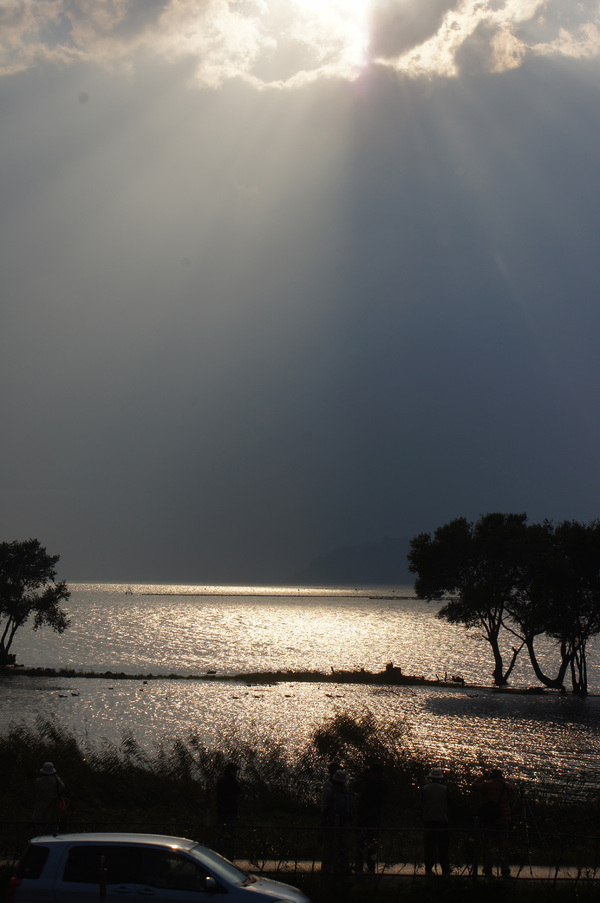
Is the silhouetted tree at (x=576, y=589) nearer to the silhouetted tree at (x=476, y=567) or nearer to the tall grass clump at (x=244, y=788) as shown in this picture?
the silhouetted tree at (x=476, y=567)

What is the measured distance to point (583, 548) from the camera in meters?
55.9

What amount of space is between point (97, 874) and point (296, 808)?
46.2 feet

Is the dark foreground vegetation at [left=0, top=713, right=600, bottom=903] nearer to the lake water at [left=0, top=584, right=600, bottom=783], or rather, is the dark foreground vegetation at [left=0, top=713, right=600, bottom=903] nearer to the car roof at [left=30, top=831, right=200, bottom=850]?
the car roof at [left=30, top=831, right=200, bottom=850]

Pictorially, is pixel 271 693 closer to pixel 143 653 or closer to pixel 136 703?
pixel 136 703

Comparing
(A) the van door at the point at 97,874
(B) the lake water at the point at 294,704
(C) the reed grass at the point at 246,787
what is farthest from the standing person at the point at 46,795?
Answer: (B) the lake water at the point at 294,704

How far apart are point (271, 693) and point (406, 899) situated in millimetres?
47185

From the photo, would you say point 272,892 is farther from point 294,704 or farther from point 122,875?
point 294,704

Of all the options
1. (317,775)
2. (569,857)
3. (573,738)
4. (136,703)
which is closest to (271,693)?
(136,703)

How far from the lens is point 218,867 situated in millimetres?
10078

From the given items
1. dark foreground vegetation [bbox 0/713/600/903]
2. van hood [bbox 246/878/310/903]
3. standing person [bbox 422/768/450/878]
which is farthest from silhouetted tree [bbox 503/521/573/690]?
van hood [bbox 246/878/310/903]

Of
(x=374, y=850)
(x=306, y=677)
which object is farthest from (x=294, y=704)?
(x=374, y=850)

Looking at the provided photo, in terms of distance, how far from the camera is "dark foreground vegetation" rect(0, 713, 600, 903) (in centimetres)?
1362

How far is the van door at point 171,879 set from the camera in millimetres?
9648

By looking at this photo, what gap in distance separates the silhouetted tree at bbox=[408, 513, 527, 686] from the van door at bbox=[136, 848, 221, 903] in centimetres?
5462
